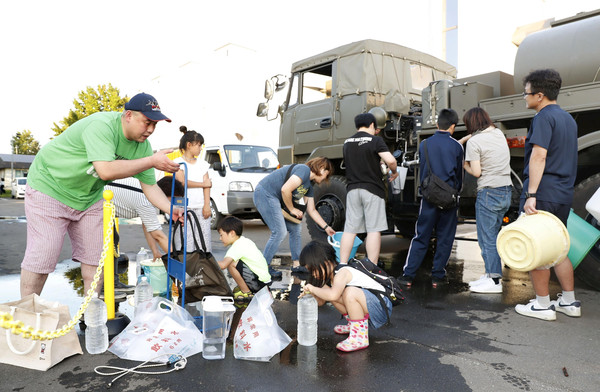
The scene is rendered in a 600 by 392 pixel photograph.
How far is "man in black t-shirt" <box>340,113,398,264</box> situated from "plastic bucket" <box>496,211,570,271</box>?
56.0 inches

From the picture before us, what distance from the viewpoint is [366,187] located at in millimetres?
4484

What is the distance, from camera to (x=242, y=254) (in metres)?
3.95

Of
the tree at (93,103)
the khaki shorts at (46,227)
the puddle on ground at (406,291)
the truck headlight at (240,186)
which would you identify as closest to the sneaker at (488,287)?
the puddle on ground at (406,291)

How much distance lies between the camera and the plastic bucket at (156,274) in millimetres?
4021

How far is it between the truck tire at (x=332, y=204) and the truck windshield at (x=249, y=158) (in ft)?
11.4

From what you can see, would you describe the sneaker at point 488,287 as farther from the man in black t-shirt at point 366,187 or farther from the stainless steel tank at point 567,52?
the stainless steel tank at point 567,52

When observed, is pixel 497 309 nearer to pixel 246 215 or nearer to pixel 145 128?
pixel 145 128

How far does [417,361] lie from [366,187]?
217 centimetres

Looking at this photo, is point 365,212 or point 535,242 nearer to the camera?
point 535,242

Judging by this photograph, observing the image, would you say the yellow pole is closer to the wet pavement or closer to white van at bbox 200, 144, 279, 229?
the wet pavement

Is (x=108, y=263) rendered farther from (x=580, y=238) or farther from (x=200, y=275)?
(x=580, y=238)

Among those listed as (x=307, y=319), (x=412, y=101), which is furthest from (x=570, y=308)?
(x=412, y=101)

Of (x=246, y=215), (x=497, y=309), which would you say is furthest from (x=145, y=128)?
(x=246, y=215)

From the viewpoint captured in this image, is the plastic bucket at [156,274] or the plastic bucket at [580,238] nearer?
the plastic bucket at [580,238]
